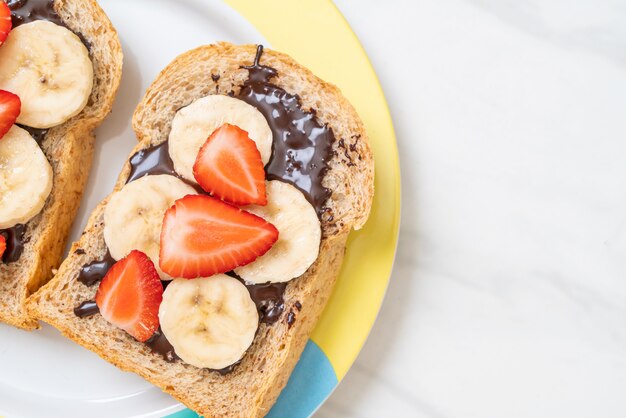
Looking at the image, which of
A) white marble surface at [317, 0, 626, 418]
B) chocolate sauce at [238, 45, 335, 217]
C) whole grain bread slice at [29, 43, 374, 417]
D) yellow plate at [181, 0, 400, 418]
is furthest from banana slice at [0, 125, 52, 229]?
white marble surface at [317, 0, 626, 418]

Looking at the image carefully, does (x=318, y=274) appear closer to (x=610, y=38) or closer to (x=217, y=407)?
(x=217, y=407)

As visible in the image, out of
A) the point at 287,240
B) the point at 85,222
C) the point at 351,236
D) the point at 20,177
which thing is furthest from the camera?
the point at 85,222

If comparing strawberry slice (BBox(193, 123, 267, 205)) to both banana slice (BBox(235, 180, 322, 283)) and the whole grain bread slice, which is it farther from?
the whole grain bread slice

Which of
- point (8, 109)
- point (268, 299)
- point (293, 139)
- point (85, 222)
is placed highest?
point (293, 139)

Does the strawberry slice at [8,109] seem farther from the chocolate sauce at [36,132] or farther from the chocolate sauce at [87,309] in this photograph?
the chocolate sauce at [87,309]

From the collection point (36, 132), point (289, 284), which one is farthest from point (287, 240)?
point (36, 132)

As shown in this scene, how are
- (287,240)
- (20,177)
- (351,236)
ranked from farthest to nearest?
(351,236) → (20,177) → (287,240)

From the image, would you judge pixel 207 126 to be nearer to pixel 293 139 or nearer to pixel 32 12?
pixel 293 139

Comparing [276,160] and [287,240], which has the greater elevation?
[276,160]

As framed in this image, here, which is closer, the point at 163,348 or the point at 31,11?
the point at 163,348
